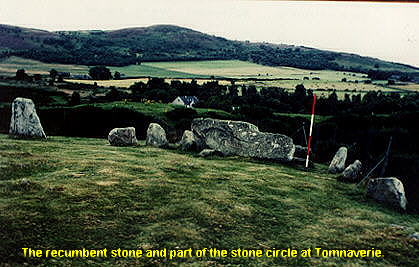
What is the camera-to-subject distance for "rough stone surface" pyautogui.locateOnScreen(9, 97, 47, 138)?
836 inches

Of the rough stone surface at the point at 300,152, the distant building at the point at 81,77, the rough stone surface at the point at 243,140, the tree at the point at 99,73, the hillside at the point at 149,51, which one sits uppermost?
the hillside at the point at 149,51

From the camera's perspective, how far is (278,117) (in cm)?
4906

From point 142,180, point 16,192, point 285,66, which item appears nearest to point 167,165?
point 142,180

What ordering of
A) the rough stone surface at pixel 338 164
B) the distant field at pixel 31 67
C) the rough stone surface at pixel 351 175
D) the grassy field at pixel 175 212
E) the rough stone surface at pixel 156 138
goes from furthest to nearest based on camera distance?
the distant field at pixel 31 67 < the rough stone surface at pixel 156 138 < the rough stone surface at pixel 338 164 < the rough stone surface at pixel 351 175 < the grassy field at pixel 175 212

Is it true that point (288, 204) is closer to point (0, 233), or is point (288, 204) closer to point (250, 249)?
point (250, 249)

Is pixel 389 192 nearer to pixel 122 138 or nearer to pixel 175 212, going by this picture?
pixel 175 212

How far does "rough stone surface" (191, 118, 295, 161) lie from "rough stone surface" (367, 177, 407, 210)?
7.60 meters

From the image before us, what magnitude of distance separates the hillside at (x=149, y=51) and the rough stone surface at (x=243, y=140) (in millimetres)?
67934

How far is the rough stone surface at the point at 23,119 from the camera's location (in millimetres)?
21234

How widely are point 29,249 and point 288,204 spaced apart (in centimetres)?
881

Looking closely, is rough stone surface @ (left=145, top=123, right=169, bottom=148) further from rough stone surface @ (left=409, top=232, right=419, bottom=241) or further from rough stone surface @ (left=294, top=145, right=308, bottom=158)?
rough stone surface @ (left=409, top=232, right=419, bottom=241)

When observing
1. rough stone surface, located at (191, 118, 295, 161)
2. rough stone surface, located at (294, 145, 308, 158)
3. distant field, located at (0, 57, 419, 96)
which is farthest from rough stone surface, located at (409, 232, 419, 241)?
distant field, located at (0, 57, 419, 96)

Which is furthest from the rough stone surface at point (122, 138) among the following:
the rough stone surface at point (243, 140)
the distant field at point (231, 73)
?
the distant field at point (231, 73)

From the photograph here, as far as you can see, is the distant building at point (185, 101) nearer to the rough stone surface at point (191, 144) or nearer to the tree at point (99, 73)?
the tree at point (99, 73)
